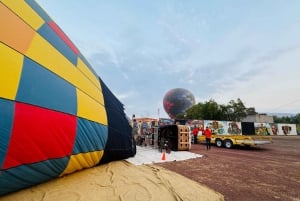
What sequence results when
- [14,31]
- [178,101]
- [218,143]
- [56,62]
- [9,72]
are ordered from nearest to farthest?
[9,72] → [14,31] → [56,62] → [218,143] → [178,101]

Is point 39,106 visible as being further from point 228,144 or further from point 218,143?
point 218,143

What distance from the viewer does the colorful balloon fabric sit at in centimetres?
266

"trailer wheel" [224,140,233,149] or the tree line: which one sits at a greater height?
the tree line

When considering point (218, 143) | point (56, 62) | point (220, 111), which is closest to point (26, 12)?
point (56, 62)

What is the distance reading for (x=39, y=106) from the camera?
10.1 feet

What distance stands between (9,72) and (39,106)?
646 millimetres

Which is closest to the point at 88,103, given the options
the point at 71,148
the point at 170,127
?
the point at 71,148

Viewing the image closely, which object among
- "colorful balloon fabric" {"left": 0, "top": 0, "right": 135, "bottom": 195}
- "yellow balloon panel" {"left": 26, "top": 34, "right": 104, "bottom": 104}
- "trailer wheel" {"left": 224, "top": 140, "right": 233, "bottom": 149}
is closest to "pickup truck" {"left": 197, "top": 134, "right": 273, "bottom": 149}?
"trailer wheel" {"left": 224, "top": 140, "right": 233, "bottom": 149}

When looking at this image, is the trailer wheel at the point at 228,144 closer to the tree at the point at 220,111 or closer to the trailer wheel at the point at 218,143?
the trailer wheel at the point at 218,143

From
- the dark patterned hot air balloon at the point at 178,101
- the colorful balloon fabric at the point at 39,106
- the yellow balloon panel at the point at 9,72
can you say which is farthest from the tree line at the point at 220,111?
A: the yellow balloon panel at the point at 9,72

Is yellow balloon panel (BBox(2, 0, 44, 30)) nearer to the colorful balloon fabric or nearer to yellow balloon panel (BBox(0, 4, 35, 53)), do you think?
the colorful balloon fabric

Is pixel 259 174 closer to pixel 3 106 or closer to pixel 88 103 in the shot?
pixel 88 103

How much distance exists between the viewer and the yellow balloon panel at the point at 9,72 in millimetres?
2572

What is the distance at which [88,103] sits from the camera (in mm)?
4547
